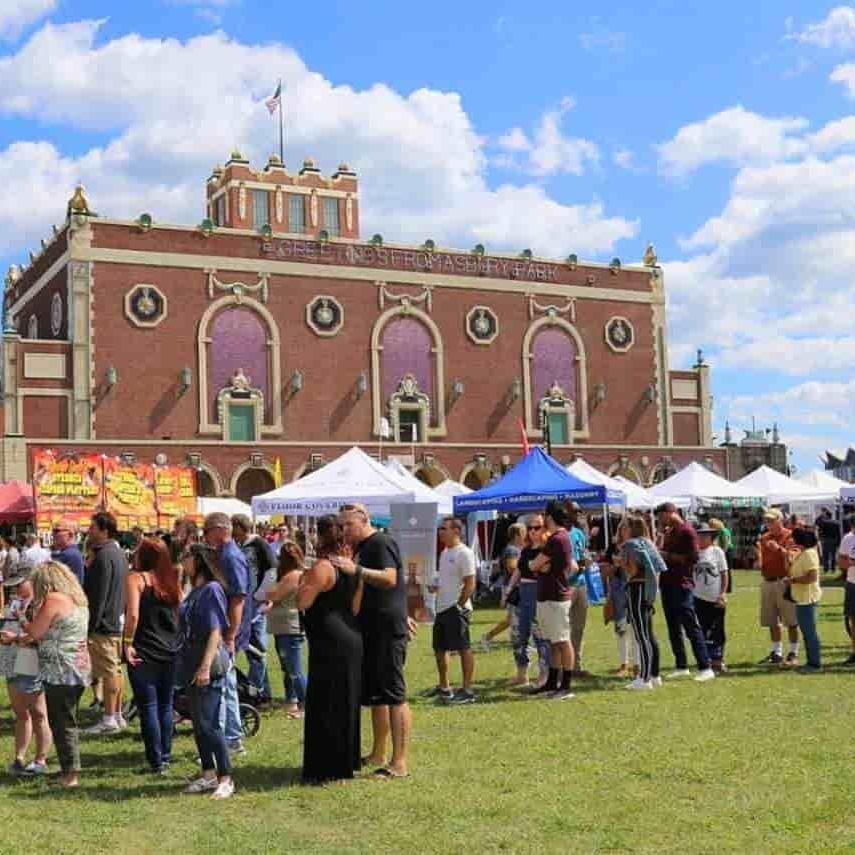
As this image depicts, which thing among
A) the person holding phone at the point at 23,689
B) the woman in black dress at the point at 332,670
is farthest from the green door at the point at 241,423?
the woman in black dress at the point at 332,670

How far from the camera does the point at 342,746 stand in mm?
8188

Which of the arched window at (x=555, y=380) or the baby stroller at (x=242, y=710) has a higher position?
the arched window at (x=555, y=380)

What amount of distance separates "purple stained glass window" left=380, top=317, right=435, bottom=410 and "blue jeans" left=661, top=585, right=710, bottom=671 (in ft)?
121

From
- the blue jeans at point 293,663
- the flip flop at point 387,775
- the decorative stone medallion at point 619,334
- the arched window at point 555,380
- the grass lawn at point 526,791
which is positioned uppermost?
the decorative stone medallion at point 619,334

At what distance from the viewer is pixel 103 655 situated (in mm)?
10406

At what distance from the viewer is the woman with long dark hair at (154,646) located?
8.83 m

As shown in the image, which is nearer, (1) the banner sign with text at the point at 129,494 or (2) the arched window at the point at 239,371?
(1) the banner sign with text at the point at 129,494

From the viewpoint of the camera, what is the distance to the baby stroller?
10148 mm

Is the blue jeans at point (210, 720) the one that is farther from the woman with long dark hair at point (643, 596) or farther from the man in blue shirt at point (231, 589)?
the woman with long dark hair at point (643, 596)

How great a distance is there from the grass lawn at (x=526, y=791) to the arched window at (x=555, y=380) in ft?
135

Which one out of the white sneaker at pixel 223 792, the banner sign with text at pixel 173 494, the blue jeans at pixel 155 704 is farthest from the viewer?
the banner sign with text at pixel 173 494

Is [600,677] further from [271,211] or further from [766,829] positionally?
[271,211]

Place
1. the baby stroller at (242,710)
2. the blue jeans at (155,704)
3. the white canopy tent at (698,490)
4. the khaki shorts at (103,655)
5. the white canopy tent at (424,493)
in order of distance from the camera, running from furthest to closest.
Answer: the white canopy tent at (698,490) → the white canopy tent at (424,493) → the khaki shorts at (103,655) → the baby stroller at (242,710) → the blue jeans at (155,704)

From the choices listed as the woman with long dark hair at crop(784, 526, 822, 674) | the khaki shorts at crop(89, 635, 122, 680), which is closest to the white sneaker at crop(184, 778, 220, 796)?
the khaki shorts at crop(89, 635, 122, 680)
